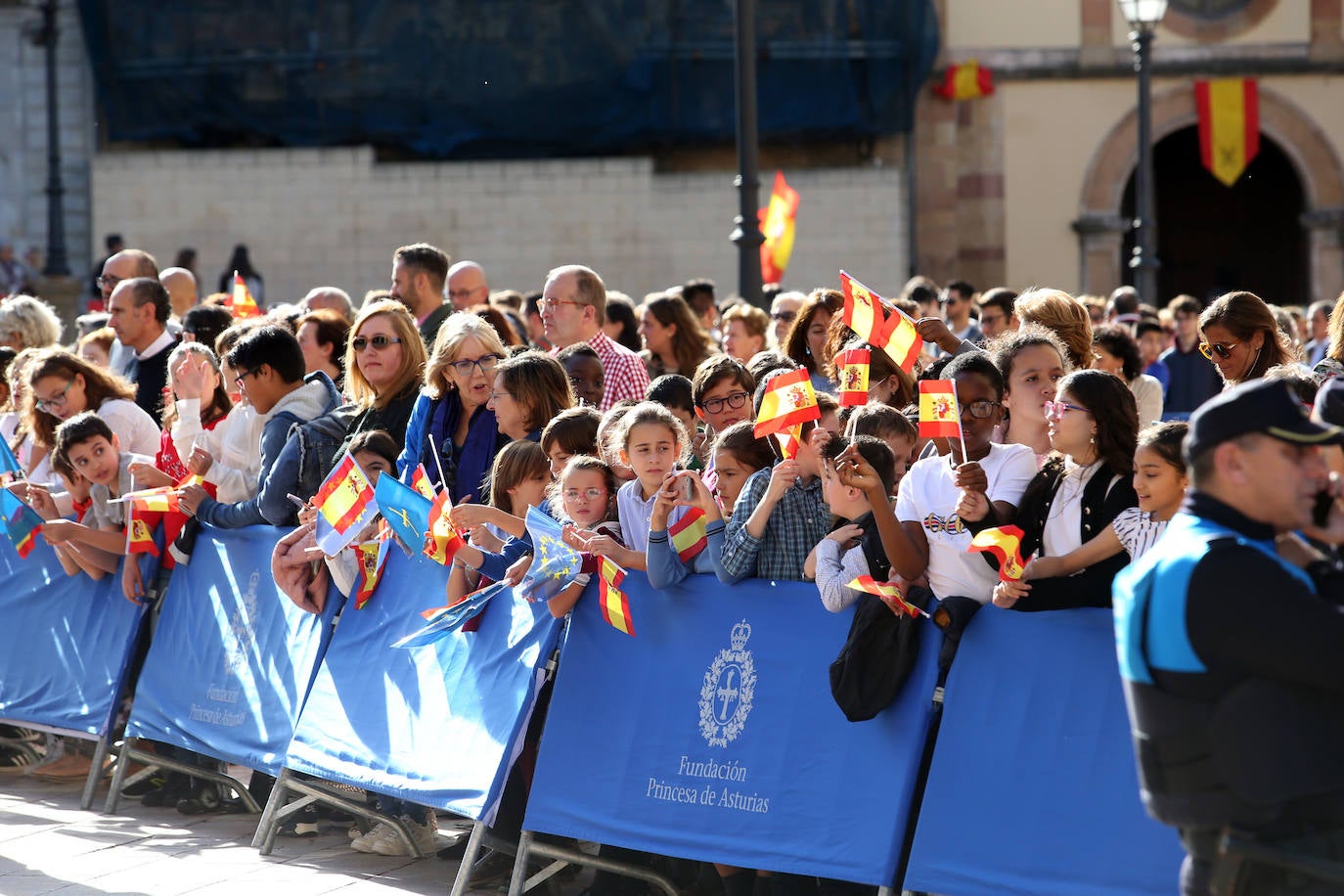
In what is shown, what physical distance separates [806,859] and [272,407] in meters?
3.41

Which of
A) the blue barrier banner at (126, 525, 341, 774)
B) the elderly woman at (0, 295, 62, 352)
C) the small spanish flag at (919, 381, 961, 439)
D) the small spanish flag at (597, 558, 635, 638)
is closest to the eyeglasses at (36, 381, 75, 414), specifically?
the blue barrier banner at (126, 525, 341, 774)

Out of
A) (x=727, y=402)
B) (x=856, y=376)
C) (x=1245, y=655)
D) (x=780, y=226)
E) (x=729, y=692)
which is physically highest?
(x=780, y=226)

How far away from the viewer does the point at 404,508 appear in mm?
6324

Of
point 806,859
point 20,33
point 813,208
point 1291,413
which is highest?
point 20,33

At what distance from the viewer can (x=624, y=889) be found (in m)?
6.00

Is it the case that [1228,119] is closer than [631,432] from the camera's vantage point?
No

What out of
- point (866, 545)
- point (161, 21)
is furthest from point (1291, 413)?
point (161, 21)

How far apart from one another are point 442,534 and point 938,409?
6.43ft

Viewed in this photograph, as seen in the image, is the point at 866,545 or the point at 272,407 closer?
the point at 866,545

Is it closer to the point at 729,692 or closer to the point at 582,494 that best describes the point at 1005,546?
the point at 729,692

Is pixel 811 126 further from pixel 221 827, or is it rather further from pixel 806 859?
pixel 806 859

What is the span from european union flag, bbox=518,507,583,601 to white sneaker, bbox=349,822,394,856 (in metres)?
1.39

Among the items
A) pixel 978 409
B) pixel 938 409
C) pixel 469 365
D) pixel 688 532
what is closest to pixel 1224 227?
pixel 469 365

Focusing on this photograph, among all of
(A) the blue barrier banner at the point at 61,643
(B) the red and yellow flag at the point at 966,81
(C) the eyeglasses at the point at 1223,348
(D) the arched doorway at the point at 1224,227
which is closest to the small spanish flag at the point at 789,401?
(C) the eyeglasses at the point at 1223,348
